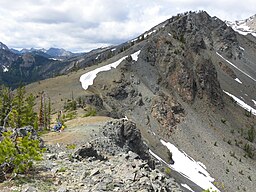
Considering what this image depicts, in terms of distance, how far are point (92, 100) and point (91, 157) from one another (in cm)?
5535

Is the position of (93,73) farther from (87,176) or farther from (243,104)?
(87,176)

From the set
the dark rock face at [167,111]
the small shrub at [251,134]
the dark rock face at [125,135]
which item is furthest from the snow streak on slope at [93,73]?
the dark rock face at [125,135]

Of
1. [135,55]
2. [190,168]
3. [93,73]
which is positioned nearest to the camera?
[190,168]

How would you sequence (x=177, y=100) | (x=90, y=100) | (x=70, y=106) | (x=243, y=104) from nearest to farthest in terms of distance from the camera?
(x=70, y=106)
(x=90, y=100)
(x=177, y=100)
(x=243, y=104)

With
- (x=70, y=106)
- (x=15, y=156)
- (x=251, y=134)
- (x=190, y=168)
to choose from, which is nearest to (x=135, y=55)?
(x=70, y=106)

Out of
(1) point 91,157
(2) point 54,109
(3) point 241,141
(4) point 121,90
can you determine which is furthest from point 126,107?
(1) point 91,157

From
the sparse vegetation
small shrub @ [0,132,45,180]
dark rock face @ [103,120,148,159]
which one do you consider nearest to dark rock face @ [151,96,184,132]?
the sparse vegetation

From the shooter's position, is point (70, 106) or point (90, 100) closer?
point (70, 106)

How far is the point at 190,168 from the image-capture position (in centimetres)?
7238

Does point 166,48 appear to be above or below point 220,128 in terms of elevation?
above

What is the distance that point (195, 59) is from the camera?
114 meters

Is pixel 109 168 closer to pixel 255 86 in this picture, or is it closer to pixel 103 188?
pixel 103 188

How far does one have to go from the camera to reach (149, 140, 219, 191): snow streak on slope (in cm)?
6756

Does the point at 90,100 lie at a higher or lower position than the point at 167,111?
higher
